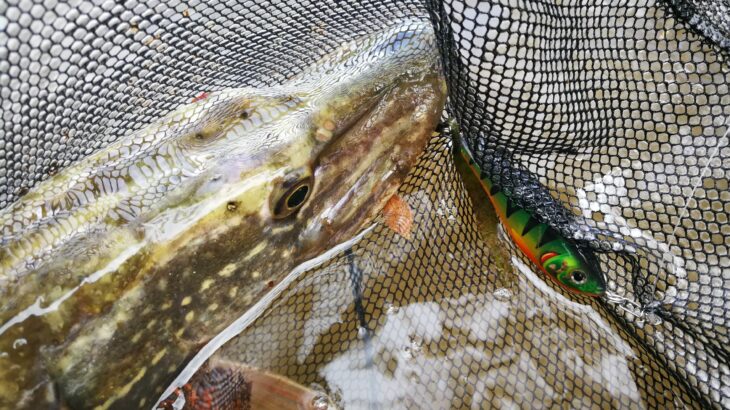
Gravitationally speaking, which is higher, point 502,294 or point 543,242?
point 543,242

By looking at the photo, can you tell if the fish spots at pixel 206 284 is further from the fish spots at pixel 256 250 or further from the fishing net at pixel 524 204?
the fishing net at pixel 524 204

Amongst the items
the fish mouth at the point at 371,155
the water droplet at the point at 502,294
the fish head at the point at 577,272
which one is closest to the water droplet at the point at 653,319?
the fish head at the point at 577,272

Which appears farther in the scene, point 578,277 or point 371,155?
point 578,277

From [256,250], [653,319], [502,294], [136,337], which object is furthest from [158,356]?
[653,319]

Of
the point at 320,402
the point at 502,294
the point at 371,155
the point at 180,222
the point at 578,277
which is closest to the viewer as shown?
the point at 180,222

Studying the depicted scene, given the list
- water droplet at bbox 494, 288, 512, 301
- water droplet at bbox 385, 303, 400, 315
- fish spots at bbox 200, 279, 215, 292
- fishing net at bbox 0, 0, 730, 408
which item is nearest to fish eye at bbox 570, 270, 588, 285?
fishing net at bbox 0, 0, 730, 408

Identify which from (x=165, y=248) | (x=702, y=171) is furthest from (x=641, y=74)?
(x=165, y=248)

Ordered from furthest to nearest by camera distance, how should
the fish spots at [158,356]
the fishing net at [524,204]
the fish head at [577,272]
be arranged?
the fish head at [577,272]
the fishing net at [524,204]
the fish spots at [158,356]

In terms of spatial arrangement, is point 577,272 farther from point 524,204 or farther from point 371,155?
point 371,155
